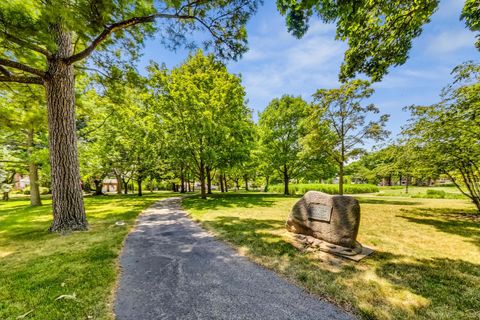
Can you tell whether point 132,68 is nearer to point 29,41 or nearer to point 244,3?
point 29,41

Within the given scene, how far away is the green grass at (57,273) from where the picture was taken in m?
2.73

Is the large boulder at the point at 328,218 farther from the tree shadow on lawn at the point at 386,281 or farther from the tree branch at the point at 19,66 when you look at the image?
the tree branch at the point at 19,66

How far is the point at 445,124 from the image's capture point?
7.32 metres

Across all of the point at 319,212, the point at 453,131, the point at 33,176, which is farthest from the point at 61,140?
the point at 453,131

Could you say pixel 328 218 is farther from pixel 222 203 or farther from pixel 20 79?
pixel 20 79

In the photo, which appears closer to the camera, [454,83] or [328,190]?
[454,83]

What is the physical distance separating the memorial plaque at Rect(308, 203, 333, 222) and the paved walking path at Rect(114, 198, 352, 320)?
2.38 meters

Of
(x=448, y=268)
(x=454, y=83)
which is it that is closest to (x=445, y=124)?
(x=454, y=83)

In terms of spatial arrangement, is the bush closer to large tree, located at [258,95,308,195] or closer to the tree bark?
large tree, located at [258,95,308,195]

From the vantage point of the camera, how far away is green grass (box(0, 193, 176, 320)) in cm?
273

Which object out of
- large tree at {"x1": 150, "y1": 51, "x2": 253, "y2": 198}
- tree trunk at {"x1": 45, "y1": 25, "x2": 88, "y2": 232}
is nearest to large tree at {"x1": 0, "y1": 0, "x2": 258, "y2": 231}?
tree trunk at {"x1": 45, "y1": 25, "x2": 88, "y2": 232}

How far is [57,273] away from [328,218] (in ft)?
20.4

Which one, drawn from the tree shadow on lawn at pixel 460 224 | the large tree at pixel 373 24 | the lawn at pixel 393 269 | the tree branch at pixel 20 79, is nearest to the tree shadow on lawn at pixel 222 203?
the lawn at pixel 393 269

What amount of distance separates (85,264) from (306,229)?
559 cm
